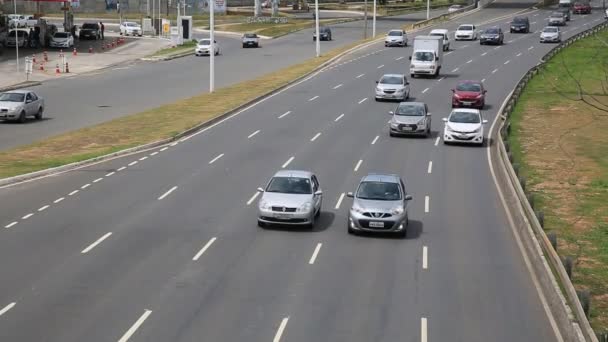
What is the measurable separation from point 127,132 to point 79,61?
42.2 metres

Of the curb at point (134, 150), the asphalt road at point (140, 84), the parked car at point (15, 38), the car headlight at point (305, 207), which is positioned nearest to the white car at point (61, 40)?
the parked car at point (15, 38)

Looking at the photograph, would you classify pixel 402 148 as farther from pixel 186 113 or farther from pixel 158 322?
pixel 158 322

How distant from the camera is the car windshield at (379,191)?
2889cm

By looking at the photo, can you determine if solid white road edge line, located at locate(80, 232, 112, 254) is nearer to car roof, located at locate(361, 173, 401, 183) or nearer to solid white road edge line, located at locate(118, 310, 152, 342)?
solid white road edge line, located at locate(118, 310, 152, 342)

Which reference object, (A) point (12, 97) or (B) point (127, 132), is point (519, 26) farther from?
(B) point (127, 132)

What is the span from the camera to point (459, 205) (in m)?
32.7

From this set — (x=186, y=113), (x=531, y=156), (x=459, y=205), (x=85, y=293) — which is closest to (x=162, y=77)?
(x=186, y=113)

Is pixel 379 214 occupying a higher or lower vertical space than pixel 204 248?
higher

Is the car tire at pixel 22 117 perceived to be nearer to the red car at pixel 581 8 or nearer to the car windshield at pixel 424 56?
the car windshield at pixel 424 56

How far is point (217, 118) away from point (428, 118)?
10769mm

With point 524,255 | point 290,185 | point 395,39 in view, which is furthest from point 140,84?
point 524,255

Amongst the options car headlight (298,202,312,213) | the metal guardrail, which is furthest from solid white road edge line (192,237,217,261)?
the metal guardrail

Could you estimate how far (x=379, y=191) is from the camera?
1150 inches

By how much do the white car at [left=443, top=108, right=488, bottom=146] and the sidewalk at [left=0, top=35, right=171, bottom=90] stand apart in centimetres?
3298
